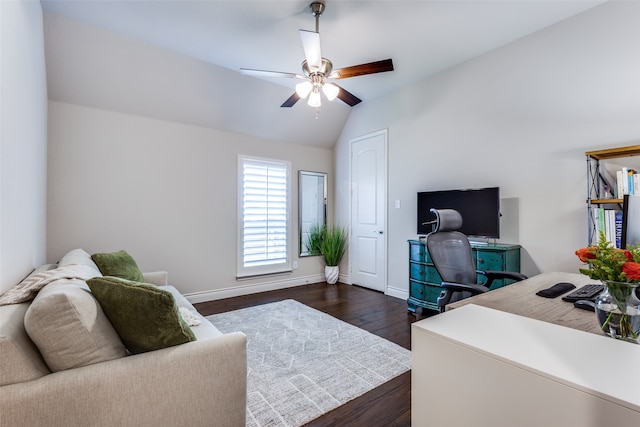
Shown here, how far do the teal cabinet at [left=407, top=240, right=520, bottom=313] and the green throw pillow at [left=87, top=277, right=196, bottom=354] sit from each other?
262 centimetres

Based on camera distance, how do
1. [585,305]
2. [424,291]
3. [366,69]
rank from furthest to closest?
[424,291] < [366,69] < [585,305]

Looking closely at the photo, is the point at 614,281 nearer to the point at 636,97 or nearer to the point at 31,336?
the point at 31,336

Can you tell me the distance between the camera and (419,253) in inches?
137

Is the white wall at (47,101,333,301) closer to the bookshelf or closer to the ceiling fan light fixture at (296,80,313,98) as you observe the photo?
the ceiling fan light fixture at (296,80,313,98)

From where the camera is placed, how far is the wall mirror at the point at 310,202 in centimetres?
502

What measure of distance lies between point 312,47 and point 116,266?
2.31 meters

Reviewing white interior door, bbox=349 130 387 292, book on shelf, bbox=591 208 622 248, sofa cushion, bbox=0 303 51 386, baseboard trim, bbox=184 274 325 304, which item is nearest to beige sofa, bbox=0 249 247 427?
sofa cushion, bbox=0 303 51 386

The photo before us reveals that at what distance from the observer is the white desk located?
0.70 meters

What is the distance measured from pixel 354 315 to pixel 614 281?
106 inches

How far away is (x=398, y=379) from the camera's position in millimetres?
2105

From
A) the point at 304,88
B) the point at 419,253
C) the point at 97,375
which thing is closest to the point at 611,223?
the point at 419,253

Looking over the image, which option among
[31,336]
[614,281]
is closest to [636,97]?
[614,281]

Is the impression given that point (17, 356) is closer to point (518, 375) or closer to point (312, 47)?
point (518, 375)

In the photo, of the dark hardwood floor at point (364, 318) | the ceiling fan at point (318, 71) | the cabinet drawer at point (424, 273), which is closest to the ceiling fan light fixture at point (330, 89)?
the ceiling fan at point (318, 71)
